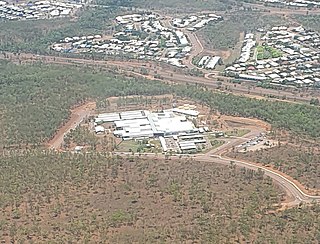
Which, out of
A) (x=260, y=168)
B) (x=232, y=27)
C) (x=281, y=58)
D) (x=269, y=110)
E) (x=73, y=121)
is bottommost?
(x=73, y=121)

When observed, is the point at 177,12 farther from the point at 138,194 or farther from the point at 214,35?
the point at 138,194

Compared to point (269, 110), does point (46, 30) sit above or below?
below

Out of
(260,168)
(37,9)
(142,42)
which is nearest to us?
(260,168)

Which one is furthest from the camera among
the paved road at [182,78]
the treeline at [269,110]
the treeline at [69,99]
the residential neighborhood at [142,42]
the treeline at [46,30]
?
the treeline at [46,30]

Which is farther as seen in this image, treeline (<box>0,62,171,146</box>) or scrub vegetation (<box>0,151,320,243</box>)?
treeline (<box>0,62,171,146</box>)

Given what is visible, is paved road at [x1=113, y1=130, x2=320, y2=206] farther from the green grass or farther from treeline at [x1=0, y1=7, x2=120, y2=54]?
treeline at [x1=0, y1=7, x2=120, y2=54]

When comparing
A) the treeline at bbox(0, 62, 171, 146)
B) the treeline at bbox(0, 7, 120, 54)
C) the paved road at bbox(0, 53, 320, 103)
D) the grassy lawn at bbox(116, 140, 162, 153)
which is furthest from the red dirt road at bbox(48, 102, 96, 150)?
the treeline at bbox(0, 7, 120, 54)

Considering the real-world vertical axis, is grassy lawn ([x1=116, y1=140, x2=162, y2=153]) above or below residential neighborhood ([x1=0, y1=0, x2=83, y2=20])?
above

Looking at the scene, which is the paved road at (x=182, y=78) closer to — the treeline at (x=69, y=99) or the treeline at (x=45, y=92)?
the treeline at (x=69, y=99)

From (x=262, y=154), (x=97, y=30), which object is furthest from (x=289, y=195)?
Result: (x=97, y=30)

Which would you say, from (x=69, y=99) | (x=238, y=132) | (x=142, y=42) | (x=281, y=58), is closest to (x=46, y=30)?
(x=142, y=42)

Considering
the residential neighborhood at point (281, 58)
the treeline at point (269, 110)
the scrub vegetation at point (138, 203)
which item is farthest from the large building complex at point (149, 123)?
the residential neighborhood at point (281, 58)

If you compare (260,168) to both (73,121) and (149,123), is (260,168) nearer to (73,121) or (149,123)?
(149,123)
